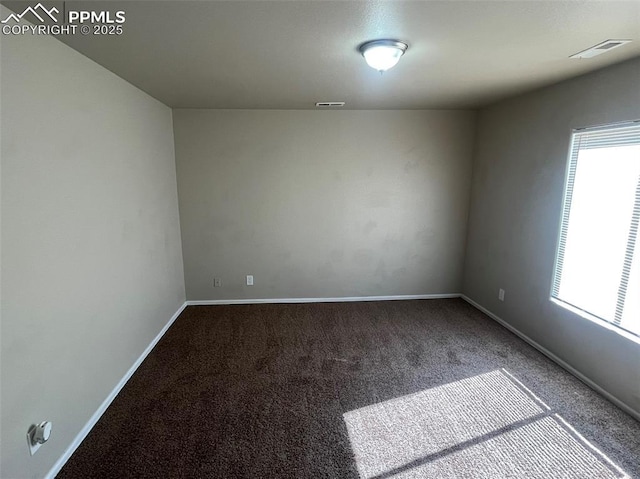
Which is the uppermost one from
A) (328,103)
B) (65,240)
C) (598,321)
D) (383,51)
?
(328,103)

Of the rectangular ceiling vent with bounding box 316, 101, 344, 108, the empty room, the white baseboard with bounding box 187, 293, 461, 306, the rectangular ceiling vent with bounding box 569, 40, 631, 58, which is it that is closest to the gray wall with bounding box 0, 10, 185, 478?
the empty room

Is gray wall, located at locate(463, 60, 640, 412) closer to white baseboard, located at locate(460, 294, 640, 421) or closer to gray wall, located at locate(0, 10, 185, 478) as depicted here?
white baseboard, located at locate(460, 294, 640, 421)

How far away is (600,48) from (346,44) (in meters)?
1.49

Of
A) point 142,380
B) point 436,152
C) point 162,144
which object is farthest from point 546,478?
point 162,144

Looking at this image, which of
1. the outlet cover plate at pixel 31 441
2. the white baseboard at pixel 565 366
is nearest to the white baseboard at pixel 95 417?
the outlet cover plate at pixel 31 441

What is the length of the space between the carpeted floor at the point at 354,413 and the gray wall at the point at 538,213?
0.24 metres

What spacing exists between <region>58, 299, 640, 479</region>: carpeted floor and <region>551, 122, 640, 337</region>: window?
25.7 inches

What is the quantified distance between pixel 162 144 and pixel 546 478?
3.98m

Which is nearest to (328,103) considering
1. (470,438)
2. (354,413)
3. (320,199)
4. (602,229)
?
(320,199)

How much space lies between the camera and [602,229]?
2.50 meters

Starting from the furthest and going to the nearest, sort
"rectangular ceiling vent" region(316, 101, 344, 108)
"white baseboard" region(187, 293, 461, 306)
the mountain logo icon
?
"white baseboard" region(187, 293, 461, 306)
"rectangular ceiling vent" region(316, 101, 344, 108)
the mountain logo icon

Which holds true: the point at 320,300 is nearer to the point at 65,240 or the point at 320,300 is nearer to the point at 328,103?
the point at 328,103

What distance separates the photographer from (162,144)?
11.4 ft

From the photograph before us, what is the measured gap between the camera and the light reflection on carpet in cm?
184
